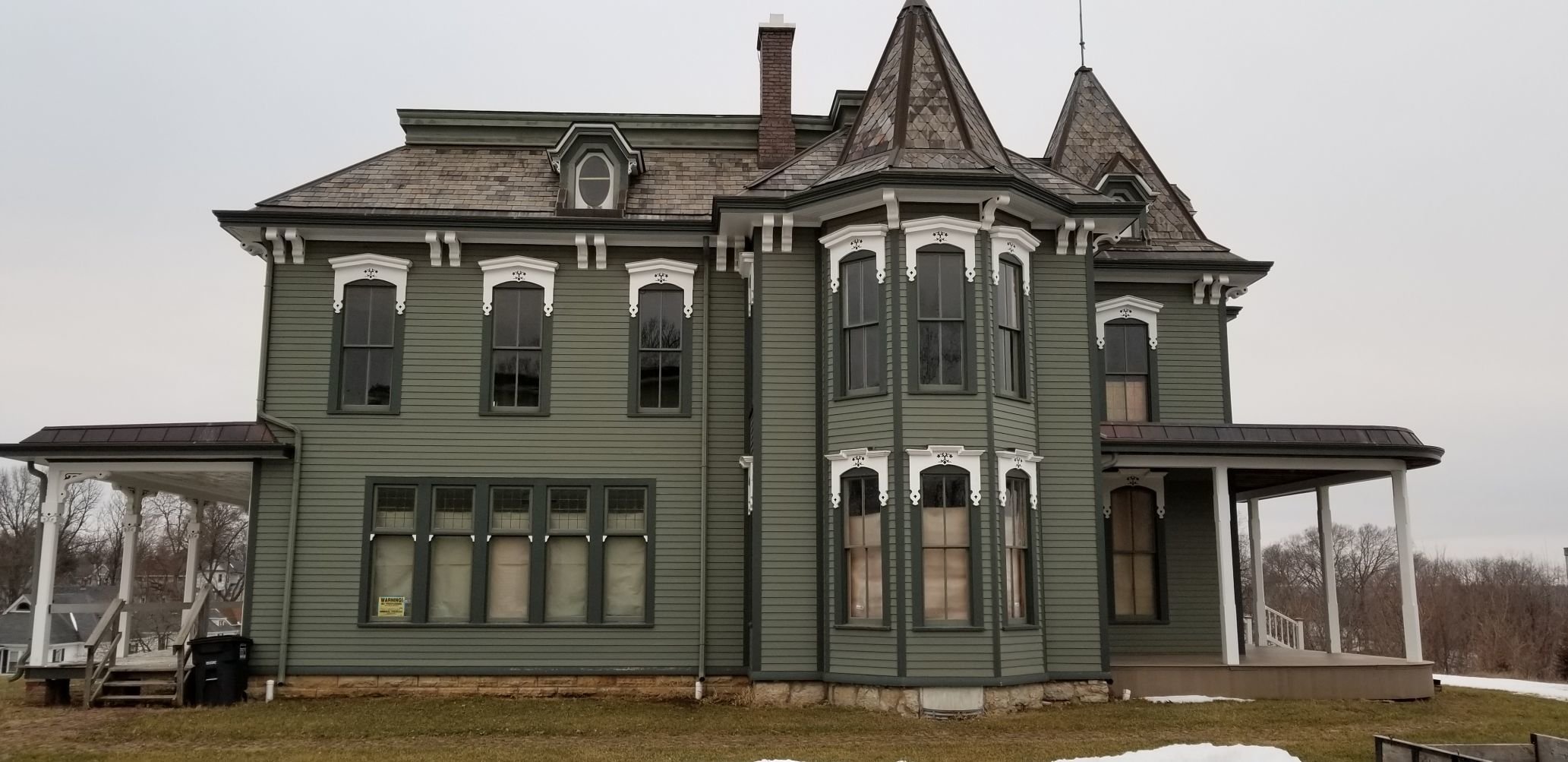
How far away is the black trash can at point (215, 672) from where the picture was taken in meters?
15.1

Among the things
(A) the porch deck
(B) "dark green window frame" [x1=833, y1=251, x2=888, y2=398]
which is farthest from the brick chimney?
(A) the porch deck

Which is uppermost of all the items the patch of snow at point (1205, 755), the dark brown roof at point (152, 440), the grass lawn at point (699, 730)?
the dark brown roof at point (152, 440)

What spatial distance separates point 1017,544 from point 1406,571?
222 inches

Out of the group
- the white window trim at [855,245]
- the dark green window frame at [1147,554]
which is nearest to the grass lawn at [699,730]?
the dark green window frame at [1147,554]

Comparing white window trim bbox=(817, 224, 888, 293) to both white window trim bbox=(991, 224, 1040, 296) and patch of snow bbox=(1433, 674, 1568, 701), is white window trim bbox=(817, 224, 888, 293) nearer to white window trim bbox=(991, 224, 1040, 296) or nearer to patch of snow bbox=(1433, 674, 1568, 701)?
white window trim bbox=(991, 224, 1040, 296)

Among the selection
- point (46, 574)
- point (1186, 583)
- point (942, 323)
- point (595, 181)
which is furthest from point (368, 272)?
point (1186, 583)

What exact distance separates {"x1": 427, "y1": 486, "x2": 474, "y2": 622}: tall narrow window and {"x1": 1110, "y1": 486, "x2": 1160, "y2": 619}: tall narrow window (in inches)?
372

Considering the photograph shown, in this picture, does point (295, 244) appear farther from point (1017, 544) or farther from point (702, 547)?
point (1017, 544)

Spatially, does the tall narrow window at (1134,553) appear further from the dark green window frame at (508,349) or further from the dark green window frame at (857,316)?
the dark green window frame at (508,349)

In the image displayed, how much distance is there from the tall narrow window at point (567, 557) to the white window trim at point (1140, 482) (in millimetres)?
7700

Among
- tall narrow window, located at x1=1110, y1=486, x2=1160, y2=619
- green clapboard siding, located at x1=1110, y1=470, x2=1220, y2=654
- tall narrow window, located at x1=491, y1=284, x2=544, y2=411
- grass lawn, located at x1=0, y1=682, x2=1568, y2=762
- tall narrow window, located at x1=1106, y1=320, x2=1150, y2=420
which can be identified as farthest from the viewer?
tall narrow window, located at x1=1106, y1=320, x2=1150, y2=420

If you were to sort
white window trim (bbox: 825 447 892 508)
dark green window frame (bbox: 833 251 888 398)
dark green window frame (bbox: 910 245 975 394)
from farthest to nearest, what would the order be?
dark green window frame (bbox: 833 251 888 398) < dark green window frame (bbox: 910 245 975 394) < white window trim (bbox: 825 447 892 508)

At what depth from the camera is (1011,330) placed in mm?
15094

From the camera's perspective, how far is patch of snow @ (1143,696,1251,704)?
14750 millimetres
